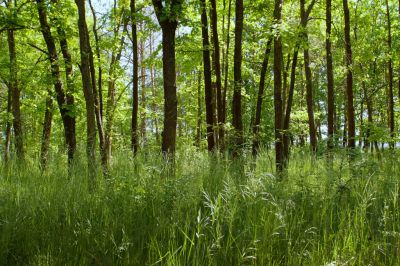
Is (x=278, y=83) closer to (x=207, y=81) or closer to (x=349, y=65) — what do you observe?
(x=207, y=81)

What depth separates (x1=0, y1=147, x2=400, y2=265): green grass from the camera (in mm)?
2836

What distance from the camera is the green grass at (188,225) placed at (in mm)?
2836

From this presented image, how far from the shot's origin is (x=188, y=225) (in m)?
3.06

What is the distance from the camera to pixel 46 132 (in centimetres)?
1711

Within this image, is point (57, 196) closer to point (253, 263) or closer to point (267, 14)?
point (253, 263)

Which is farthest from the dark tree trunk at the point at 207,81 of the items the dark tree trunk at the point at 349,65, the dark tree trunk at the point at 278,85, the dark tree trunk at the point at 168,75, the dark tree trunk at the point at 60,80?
the dark tree trunk at the point at 349,65

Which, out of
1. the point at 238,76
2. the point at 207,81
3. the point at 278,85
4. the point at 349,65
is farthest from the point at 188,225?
the point at 349,65

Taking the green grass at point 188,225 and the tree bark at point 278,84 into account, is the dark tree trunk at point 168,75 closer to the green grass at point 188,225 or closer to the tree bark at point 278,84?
the tree bark at point 278,84

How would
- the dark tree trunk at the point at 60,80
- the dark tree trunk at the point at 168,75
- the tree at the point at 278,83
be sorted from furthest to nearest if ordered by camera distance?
the dark tree trunk at the point at 60,80
the tree at the point at 278,83
the dark tree trunk at the point at 168,75

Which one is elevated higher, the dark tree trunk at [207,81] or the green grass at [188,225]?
the dark tree trunk at [207,81]

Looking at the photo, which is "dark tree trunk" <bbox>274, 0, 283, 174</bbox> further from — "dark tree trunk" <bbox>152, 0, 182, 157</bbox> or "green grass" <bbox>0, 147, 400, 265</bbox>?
"green grass" <bbox>0, 147, 400, 265</bbox>

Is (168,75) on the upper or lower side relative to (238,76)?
lower

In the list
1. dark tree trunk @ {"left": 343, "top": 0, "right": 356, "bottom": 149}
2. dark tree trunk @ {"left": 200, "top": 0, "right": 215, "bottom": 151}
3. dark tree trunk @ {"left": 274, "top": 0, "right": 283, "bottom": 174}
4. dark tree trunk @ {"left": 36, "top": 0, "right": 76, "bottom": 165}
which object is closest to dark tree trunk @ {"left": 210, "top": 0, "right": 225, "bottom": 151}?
dark tree trunk @ {"left": 200, "top": 0, "right": 215, "bottom": 151}

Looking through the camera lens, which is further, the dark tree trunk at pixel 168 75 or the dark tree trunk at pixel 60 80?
the dark tree trunk at pixel 60 80
